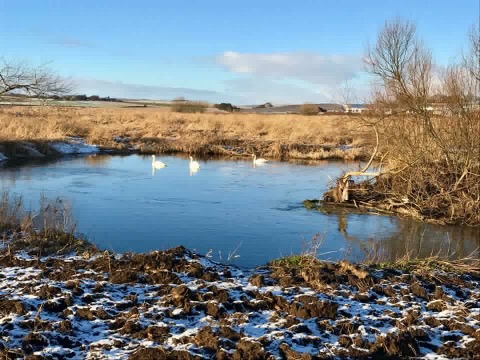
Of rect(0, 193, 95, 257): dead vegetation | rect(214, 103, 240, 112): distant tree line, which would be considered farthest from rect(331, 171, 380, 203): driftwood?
rect(214, 103, 240, 112): distant tree line

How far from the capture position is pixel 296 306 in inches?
212

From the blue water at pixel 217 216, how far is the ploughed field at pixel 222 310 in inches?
71.9

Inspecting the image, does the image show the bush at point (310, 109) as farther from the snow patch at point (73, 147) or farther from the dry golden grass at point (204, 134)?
the snow patch at point (73, 147)

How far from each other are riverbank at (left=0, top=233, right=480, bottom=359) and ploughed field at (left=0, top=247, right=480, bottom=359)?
0.01 m

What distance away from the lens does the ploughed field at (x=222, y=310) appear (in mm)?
4559

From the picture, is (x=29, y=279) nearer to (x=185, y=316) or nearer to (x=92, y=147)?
(x=185, y=316)

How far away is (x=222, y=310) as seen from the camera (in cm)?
528

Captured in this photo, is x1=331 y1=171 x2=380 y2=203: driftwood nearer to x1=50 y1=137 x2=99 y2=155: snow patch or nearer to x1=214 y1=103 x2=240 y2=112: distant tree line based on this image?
x1=50 y1=137 x2=99 y2=155: snow patch

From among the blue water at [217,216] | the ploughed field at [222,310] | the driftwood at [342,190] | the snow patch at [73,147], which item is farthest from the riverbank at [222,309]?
the snow patch at [73,147]

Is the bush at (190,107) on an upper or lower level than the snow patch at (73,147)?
upper

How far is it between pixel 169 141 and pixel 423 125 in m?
21.5

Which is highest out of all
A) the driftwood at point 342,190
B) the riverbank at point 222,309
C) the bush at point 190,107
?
the bush at point 190,107

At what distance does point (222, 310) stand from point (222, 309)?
0.06 ft

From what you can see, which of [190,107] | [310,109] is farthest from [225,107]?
[310,109]
